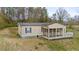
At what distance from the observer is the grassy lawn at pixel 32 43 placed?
157 cm

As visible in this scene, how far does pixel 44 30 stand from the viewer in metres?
1.58

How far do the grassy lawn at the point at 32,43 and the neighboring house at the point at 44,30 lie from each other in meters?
0.03

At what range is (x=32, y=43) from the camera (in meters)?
1.58

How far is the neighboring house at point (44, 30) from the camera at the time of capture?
5.16 feet

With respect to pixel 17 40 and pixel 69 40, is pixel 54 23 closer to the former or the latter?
pixel 69 40

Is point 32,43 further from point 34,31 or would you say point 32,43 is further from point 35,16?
point 35,16

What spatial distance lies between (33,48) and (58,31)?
0.23m

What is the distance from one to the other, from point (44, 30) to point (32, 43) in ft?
0.45

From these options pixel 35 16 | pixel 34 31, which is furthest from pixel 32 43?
pixel 35 16

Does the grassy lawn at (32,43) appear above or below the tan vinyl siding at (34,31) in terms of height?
below

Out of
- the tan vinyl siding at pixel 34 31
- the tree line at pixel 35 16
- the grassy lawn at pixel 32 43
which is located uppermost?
the tree line at pixel 35 16

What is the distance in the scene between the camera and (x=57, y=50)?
1585 millimetres

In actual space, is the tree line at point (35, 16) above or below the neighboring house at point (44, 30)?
above

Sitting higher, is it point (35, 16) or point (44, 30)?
point (35, 16)
